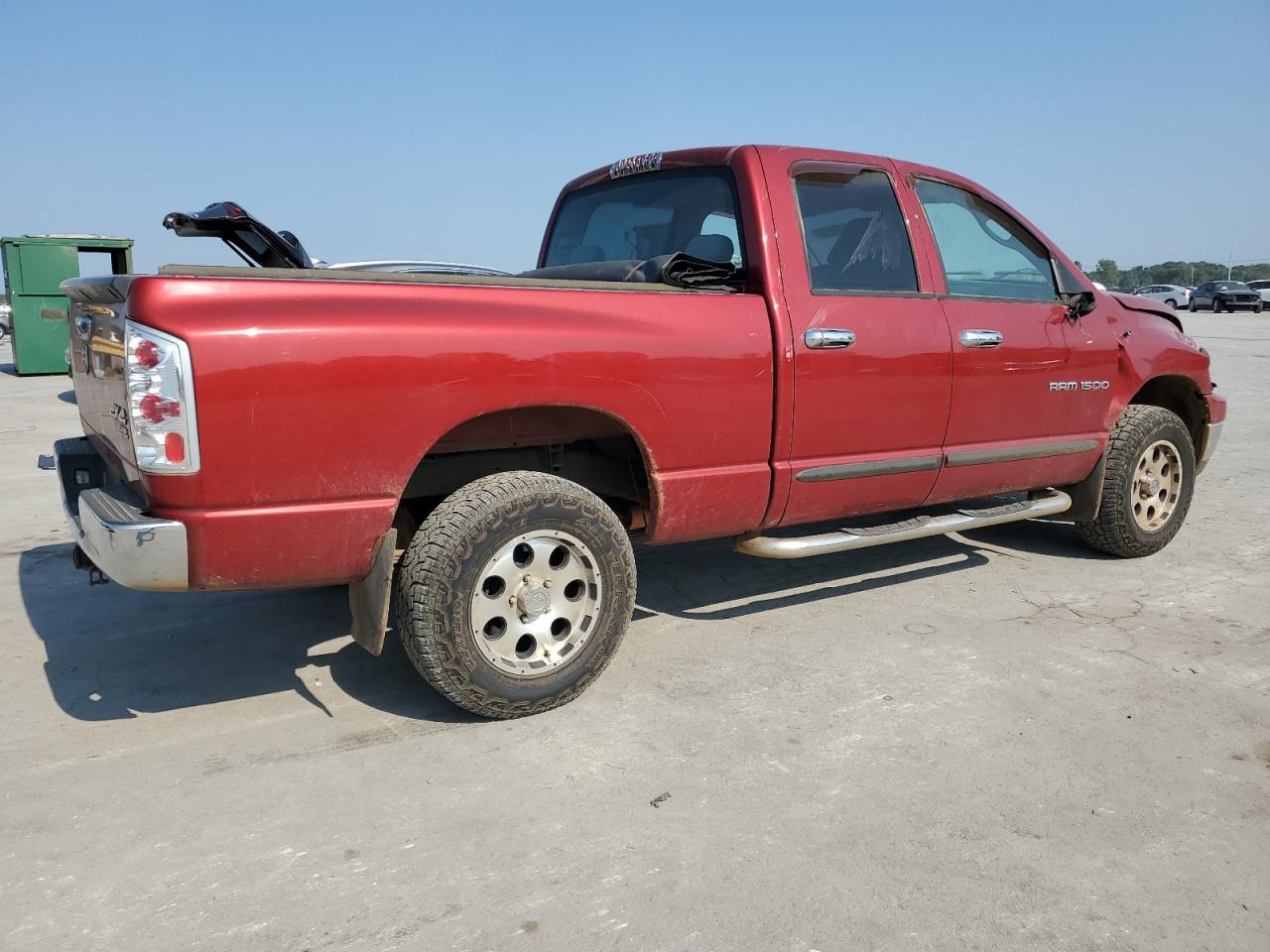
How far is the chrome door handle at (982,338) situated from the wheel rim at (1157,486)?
134cm

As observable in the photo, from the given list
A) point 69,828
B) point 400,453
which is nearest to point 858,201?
point 400,453

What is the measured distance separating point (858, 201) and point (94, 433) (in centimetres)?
317

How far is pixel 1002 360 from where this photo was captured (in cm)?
432

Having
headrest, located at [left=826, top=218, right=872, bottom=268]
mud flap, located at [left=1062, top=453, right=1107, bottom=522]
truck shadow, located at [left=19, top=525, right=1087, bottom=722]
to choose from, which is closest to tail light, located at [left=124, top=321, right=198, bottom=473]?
truck shadow, located at [left=19, top=525, right=1087, bottom=722]

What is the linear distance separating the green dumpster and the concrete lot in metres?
12.3

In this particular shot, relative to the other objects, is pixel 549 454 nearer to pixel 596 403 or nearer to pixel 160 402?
pixel 596 403

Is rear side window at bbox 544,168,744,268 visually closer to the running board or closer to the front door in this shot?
the front door

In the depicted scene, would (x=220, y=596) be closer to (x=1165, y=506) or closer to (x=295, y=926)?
(x=295, y=926)

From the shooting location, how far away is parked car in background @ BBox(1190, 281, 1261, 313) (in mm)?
40188

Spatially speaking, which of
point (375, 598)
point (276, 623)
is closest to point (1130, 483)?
point (375, 598)

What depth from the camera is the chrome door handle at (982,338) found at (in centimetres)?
418

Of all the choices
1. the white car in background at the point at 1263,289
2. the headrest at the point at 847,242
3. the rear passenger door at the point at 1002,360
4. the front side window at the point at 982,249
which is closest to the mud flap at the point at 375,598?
the headrest at the point at 847,242

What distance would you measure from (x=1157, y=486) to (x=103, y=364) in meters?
5.02

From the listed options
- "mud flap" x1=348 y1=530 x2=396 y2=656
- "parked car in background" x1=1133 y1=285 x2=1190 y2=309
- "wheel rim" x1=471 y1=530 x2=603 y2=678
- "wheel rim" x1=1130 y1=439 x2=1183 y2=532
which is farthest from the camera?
"parked car in background" x1=1133 y1=285 x2=1190 y2=309
